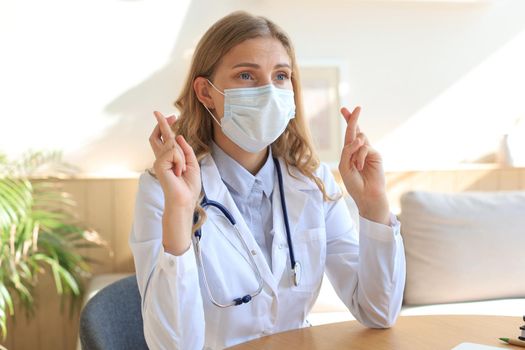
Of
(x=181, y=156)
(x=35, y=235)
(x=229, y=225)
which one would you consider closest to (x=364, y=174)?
(x=229, y=225)

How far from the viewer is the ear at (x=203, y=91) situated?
5.77ft

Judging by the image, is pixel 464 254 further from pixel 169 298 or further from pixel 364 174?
pixel 169 298

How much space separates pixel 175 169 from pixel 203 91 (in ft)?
1.33

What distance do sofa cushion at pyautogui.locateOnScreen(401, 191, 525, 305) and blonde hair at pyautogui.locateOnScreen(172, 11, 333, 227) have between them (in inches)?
47.5

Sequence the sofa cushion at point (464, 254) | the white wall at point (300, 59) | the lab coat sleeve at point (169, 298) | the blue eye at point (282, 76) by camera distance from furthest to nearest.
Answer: the white wall at point (300, 59) < the sofa cushion at point (464, 254) < the blue eye at point (282, 76) < the lab coat sleeve at point (169, 298)

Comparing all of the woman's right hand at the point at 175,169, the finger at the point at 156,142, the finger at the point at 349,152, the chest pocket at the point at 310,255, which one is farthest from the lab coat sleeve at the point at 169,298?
the finger at the point at 349,152

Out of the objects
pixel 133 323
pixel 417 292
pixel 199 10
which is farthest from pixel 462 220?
pixel 133 323

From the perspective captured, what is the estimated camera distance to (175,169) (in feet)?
4.67

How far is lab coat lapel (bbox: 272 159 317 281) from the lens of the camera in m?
1.65

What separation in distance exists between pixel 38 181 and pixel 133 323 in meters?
1.52

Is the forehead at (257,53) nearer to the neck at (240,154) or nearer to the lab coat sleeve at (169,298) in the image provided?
the neck at (240,154)

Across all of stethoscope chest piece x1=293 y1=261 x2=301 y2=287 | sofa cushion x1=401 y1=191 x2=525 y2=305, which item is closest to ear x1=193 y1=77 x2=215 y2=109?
stethoscope chest piece x1=293 y1=261 x2=301 y2=287

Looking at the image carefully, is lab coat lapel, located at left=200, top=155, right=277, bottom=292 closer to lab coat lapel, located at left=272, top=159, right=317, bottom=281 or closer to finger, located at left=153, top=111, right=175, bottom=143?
lab coat lapel, located at left=272, top=159, right=317, bottom=281

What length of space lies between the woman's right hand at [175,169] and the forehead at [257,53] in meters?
0.31
